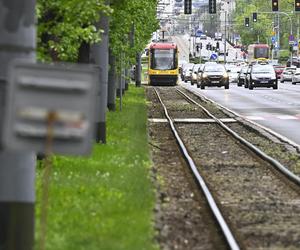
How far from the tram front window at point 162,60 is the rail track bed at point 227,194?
53.9 meters

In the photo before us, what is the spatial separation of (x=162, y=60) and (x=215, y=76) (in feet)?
33.0

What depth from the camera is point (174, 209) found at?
43.9ft

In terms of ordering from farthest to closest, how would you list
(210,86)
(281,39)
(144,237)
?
(281,39) < (210,86) < (144,237)

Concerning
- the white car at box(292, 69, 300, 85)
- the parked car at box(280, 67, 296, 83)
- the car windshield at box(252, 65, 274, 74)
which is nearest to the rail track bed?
the car windshield at box(252, 65, 274, 74)

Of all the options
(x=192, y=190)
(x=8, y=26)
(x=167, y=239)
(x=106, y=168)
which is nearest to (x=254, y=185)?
(x=192, y=190)

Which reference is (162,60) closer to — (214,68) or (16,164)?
(214,68)

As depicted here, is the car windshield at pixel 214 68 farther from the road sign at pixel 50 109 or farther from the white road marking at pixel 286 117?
the road sign at pixel 50 109

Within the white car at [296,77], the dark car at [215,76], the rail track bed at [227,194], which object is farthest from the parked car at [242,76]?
the rail track bed at [227,194]

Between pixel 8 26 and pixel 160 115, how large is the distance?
2891 cm

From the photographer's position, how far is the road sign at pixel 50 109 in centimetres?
673

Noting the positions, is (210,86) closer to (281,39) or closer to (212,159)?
(212,159)

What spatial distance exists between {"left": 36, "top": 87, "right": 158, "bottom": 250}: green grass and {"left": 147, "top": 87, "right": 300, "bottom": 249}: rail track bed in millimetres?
289

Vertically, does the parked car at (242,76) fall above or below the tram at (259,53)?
below

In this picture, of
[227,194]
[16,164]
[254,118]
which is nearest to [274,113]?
[254,118]
